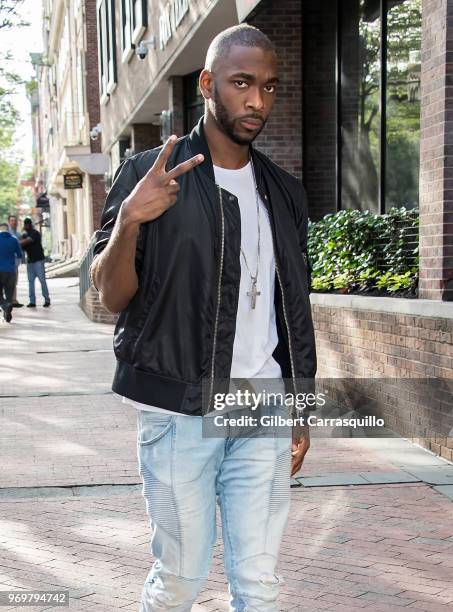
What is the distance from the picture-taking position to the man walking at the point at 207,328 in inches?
102

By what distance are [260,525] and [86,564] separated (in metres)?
1.92

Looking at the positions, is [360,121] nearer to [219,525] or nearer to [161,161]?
[219,525]

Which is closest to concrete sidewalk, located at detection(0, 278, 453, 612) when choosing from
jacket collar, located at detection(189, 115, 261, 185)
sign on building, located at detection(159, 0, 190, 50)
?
jacket collar, located at detection(189, 115, 261, 185)

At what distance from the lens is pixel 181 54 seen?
46.4ft

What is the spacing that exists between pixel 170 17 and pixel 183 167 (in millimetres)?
12463

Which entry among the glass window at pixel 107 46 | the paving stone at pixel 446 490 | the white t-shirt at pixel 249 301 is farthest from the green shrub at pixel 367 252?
the glass window at pixel 107 46

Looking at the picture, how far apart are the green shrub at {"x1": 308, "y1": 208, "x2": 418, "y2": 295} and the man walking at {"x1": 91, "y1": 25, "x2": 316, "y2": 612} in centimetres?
487

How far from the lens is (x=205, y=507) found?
105 inches

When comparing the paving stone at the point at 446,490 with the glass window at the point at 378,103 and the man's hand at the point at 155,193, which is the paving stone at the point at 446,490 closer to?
the man's hand at the point at 155,193

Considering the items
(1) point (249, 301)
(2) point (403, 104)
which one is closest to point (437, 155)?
(2) point (403, 104)

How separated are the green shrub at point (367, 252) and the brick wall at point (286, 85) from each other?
2537mm

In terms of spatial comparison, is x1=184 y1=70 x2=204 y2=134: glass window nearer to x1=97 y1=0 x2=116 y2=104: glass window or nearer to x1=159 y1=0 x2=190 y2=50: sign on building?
x1=159 y1=0 x2=190 y2=50: sign on building

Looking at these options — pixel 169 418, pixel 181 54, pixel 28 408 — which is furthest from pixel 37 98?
pixel 169 418

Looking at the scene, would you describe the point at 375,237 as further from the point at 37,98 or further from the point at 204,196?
the point at 37,98
